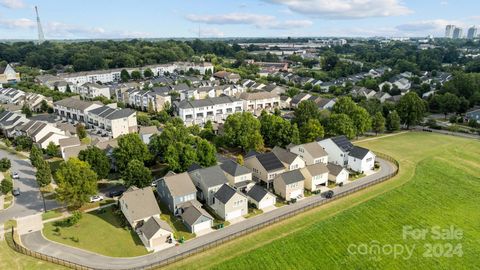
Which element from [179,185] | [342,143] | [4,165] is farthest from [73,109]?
[342,143]

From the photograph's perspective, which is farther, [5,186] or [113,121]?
[113,121]

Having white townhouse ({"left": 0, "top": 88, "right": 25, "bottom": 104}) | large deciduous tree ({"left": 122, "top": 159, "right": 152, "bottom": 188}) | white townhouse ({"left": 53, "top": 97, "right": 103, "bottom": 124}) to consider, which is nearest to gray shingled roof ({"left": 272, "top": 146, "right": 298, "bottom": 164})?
large deciduous tree ({"left": 122, "top": 159, "right": 152, "bottom": 188})

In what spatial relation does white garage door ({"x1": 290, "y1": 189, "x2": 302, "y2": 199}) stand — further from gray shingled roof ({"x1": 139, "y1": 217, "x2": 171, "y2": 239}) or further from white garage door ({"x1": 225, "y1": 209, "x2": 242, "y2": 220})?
gray shingled roof ({"x1": 139, "y1": 217, "x2": 171, "y2": 239})

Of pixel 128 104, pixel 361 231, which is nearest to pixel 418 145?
pixel 361 231

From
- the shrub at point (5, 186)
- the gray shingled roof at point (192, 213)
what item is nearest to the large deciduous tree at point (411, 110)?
the gray shingled roof at point (192, 213)

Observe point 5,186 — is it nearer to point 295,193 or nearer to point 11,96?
point 295,193
